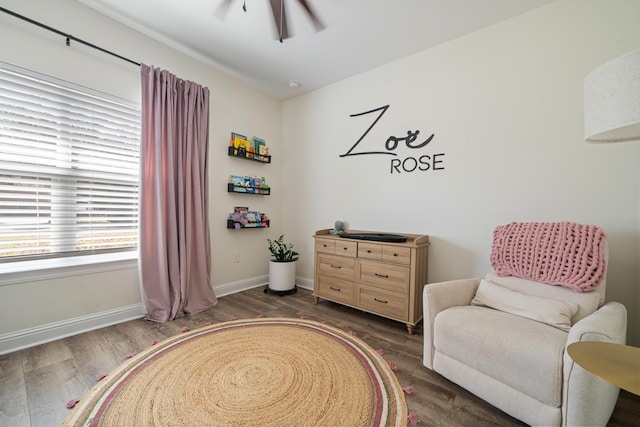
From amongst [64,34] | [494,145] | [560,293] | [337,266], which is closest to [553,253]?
[560,293]

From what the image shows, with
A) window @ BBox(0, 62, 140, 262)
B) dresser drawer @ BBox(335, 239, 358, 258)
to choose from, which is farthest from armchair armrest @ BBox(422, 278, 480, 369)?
window @ BBox(0, 62, 140, 262)

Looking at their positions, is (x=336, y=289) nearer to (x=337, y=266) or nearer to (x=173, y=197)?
(x=337, y=266)

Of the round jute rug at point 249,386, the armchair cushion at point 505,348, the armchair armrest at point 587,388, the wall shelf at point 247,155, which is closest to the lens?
the armchair armrest at point 587,388

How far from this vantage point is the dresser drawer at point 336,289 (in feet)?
8.09

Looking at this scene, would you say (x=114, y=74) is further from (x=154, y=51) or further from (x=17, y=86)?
(x=17, y=86)

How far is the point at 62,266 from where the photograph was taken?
1.89 m

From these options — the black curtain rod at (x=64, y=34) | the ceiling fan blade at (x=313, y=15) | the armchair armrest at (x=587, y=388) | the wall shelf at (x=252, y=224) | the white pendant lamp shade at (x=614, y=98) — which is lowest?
the armchair armrest at (x=587, y=388)

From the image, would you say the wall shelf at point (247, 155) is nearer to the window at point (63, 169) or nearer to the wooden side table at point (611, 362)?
the window at point (63, 169)

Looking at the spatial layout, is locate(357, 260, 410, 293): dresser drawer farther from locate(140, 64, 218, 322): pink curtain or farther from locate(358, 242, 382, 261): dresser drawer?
locate(140, 64, 218, 322): pink curtain

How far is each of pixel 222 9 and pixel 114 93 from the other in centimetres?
118

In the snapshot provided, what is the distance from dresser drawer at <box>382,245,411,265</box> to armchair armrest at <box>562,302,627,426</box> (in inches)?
44.2

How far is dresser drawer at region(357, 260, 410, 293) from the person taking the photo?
2.15m

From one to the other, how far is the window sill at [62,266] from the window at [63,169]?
6 cm

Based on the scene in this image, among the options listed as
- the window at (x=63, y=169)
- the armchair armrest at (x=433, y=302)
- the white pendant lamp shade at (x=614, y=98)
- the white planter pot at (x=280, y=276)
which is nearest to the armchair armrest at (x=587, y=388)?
the armchair armrest at (x=433, y=302)
